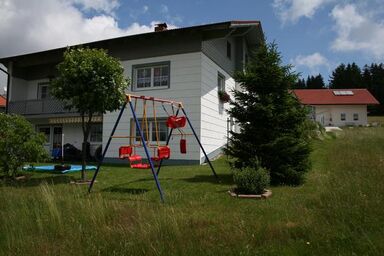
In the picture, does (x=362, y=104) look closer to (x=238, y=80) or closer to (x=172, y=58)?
(x=172, y=58)

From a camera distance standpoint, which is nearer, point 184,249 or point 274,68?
point 184,249

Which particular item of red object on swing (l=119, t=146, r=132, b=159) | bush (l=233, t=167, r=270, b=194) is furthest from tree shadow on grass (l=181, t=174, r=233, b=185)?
red object on swing (l=119, t=146, r=132, b=159)

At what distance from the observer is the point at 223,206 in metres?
8.14

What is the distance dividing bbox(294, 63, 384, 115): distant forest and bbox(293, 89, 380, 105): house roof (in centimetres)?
1918

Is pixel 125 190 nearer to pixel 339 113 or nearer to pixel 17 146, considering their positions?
pixel 17 146

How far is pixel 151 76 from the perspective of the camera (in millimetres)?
20484

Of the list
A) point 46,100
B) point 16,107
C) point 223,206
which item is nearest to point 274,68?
point 223,206

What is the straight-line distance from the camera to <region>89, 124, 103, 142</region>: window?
23547 mm

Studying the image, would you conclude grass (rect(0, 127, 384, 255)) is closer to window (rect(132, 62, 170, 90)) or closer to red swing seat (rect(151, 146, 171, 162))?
red swing seat (rect(151, 146, 171, 162))

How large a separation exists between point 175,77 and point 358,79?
255 feet

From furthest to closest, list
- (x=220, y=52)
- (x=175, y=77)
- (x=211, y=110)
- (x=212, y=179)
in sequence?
(x=220, y=52) → (x=211, y=110) → (x=175, y=77) → (x=212, y=179)

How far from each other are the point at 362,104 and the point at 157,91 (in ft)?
145

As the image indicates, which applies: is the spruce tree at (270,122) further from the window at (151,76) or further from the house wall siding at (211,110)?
the window at (151,76)

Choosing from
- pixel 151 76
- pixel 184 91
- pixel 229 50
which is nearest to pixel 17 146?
pixel 184 91
